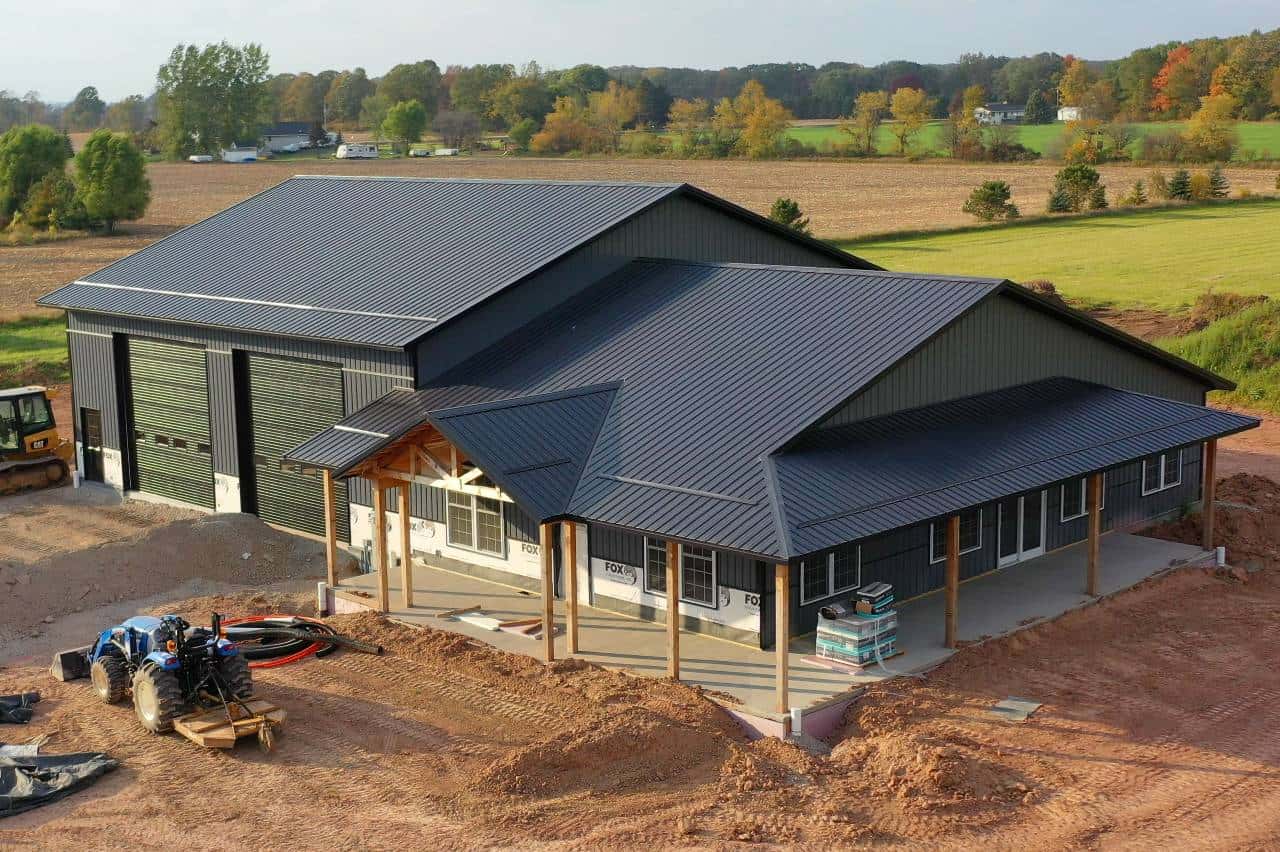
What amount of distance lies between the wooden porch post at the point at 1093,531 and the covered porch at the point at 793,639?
22 centimetres

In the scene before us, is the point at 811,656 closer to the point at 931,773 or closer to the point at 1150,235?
the point at 931,773

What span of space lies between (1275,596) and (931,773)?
10.6 m

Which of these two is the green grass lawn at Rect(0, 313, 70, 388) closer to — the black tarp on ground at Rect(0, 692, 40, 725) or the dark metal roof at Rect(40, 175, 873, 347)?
the dark metal roof at Rect(40, 175, 873, 347)

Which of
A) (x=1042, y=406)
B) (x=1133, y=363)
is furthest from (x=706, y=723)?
(x=1133, y=363)

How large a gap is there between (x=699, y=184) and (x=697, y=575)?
71.2 m

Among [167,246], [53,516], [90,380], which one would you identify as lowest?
[53,516]

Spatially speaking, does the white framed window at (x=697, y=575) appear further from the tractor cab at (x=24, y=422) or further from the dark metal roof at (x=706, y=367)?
the tractor cab at (x=24, y=422)

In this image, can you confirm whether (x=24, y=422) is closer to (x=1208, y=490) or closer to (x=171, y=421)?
(x=171, y=421)

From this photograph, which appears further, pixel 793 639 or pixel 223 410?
pixel 223 410

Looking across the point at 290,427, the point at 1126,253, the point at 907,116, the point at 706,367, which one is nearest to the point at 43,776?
the point at 706,367

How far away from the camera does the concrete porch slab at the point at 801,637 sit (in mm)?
19953

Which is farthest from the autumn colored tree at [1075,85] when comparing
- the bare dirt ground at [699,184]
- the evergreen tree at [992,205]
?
the evergreen tree at [992,205]

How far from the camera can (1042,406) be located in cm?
2478

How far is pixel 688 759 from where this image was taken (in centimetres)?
1794
